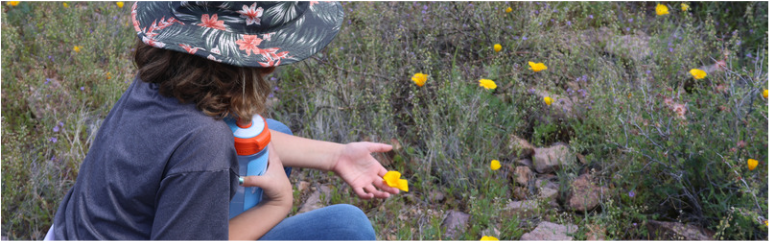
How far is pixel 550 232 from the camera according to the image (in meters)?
2.40

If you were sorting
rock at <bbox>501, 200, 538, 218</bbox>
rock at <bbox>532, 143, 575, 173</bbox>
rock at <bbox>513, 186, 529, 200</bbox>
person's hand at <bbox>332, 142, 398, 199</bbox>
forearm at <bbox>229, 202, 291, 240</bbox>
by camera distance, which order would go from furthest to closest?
rock at <bbox>532, 143, 575, 173</bbox> → rock at <bbox>513, 186, 529, 200</bbox> → rock at <bbox>501, 200, 538, 218</bbox> → person's hand at <bbox>332, 142, 398, 199</bbox> → forearm at <bbox>229, 202, 291, 240</bbox>

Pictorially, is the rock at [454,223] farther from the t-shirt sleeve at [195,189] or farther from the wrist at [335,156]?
the t-shirt sleeve at [195,189]

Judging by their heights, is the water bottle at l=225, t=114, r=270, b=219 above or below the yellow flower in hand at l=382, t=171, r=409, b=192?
above

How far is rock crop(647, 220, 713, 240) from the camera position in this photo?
237cm

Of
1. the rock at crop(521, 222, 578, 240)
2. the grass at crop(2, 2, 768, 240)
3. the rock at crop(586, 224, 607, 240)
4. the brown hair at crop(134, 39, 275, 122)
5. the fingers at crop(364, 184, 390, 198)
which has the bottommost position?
the rock at crop(521, 222, 578, 240)

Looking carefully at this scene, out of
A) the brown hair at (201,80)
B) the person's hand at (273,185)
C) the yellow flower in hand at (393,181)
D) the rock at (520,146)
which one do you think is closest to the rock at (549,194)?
the rock at (520,146)

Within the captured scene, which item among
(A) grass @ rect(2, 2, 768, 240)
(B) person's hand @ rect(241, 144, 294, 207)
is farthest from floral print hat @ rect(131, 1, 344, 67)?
(A) grass @ rect(2, 2, 768, 240)

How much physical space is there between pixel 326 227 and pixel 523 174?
1.22 metres

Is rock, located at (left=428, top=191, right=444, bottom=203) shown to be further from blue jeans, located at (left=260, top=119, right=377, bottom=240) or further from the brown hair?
the brown hair

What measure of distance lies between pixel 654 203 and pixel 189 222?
192cm

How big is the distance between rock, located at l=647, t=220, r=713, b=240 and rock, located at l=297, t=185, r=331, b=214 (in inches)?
53.2

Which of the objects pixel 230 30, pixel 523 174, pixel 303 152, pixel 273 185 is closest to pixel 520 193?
pixel 523 174

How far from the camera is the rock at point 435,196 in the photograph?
105 inches

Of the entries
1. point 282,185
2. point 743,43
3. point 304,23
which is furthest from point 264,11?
point 743,43
